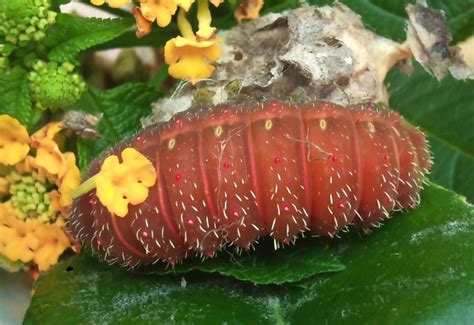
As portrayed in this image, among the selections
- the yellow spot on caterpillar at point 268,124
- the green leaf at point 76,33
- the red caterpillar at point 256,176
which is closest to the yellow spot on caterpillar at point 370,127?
→ the red caterpillar at point 256,176

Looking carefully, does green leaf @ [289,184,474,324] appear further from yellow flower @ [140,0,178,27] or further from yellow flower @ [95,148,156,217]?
yellow flower @ [140,0,178,27]

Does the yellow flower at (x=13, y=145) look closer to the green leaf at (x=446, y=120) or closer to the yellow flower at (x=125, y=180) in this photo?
the yellow flower at (x=125, y=180)

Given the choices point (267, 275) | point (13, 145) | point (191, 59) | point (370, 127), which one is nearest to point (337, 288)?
point (267, 275)

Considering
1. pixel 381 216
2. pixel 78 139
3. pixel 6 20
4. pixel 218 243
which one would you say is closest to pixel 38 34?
pixel 6 20

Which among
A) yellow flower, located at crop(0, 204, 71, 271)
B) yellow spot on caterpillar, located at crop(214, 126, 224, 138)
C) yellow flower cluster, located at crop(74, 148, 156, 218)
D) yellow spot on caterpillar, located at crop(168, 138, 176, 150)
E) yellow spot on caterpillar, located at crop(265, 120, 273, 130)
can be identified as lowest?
yellow flower, located at crop(0, 204, 71, 271)

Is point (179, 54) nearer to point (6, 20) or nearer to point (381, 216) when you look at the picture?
point (6, 20)

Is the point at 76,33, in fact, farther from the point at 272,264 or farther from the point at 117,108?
the point at 272,264

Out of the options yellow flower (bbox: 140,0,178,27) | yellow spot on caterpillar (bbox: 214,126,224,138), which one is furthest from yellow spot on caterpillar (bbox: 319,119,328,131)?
yellow flower (bbox: 140,0,178,27)
